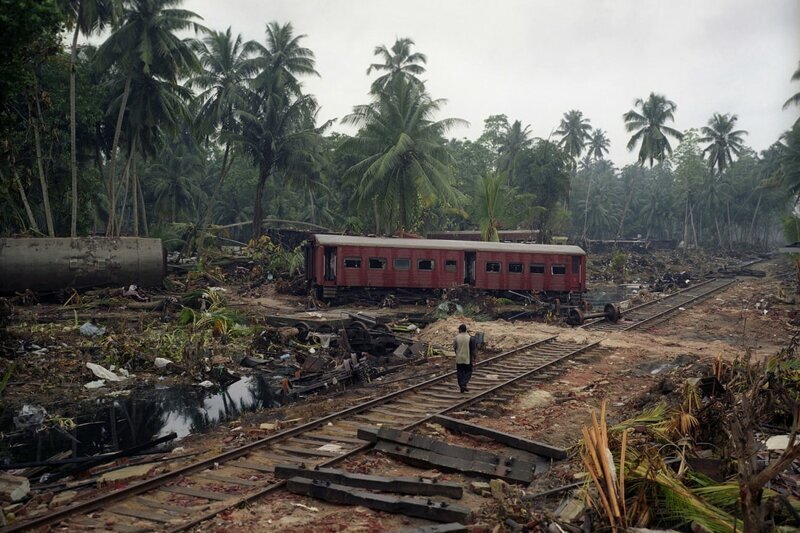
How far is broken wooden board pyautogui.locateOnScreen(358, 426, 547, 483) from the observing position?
7215 mm

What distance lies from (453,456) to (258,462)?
268cm

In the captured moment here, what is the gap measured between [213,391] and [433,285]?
13.0 metres

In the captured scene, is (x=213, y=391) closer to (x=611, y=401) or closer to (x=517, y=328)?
(x=611, y=401)

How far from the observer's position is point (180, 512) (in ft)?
20.5

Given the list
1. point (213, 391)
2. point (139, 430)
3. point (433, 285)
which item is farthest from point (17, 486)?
point (433, 285)

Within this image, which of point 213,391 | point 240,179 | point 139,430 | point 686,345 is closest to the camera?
point 139,430

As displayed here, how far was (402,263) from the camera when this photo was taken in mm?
24266

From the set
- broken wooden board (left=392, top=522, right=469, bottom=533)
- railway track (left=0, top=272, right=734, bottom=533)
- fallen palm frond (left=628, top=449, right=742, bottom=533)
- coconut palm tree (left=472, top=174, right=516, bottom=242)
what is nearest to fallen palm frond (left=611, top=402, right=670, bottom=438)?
fallen palm frond (left=628, top=449, right=742, bottom=533)

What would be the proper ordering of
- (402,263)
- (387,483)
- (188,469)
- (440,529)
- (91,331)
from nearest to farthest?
(440,529) < (387,483) < (188,469) < (91,331) < (402,263)

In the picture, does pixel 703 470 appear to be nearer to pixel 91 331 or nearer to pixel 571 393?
pixel 571 393

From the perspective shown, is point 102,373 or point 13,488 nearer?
point 13,488

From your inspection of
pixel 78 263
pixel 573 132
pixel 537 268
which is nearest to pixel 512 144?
pixel 573 132

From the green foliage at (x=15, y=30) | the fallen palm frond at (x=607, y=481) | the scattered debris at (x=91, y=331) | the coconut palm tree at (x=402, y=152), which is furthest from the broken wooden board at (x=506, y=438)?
the coconut palm tree at (x=402, y=152)

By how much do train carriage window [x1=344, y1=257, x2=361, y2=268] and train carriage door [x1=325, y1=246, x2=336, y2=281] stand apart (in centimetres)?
54
